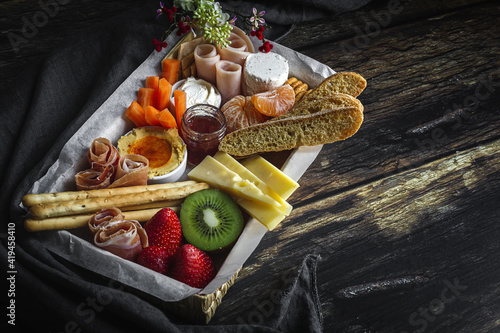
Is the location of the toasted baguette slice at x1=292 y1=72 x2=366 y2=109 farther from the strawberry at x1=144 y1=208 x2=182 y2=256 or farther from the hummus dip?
the strawberry at x1=144 y1=208 x2=182 y2=256

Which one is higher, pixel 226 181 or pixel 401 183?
pixel 226 181

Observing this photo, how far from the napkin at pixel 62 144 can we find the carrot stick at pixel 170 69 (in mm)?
216

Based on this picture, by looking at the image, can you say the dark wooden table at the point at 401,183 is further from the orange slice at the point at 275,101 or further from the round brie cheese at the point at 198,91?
the round brie cheese at the point at 198,91

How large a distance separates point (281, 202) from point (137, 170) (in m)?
0.74

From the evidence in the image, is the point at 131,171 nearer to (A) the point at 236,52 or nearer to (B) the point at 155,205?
(B) the point at 155,205

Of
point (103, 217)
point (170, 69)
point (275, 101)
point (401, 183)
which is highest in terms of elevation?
point (170, 69)

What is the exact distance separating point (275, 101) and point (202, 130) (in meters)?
0.45

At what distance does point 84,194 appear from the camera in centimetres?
242

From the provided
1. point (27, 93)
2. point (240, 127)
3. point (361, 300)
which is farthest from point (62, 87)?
point (361, 300)

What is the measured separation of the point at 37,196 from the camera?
2.34m

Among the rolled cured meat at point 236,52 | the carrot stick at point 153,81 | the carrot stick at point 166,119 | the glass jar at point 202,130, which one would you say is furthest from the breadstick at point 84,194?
the rolled cured meat at point 236,52

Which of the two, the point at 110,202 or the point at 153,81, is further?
the point at 153,81

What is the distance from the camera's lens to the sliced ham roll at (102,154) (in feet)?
8.21

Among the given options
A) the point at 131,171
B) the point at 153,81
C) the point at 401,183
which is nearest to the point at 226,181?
the point at 131,171
